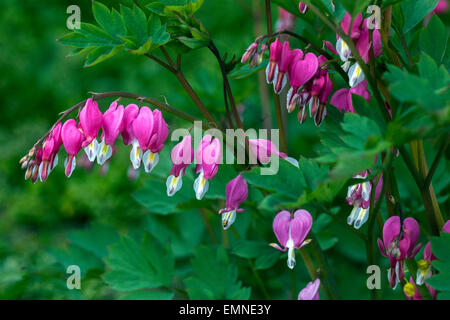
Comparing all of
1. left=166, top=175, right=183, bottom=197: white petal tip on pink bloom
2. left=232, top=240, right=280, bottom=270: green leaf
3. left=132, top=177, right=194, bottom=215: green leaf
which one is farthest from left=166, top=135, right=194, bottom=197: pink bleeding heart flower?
left=132, top=177, right=194, bottom=215: green leaf

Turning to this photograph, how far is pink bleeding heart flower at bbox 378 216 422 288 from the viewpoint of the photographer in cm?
84

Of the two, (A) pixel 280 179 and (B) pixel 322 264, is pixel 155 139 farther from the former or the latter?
(B) pixel 322 264

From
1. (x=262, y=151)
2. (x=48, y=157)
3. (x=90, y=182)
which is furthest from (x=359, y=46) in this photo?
(x=90, y=182)

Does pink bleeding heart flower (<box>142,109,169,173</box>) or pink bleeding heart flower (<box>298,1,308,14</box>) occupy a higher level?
pink bleeding heart flower (<box>298,1,308,14</box>)

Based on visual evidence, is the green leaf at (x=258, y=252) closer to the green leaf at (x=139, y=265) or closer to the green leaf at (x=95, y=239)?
the green leaf at (x=139, y=265)

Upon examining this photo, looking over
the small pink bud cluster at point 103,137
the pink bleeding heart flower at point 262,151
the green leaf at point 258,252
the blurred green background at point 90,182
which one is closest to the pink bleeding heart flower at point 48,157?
the small pink bud cluster at point 103,137

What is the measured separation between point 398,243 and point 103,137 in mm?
546

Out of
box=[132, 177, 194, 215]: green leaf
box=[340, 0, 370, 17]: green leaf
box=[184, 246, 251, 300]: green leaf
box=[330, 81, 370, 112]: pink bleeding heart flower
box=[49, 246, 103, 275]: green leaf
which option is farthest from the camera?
box=[49, 246, 103, 275]: green leaf

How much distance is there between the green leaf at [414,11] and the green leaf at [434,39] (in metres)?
0.02

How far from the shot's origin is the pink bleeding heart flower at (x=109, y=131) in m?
0.88

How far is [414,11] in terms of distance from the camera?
0.93 m

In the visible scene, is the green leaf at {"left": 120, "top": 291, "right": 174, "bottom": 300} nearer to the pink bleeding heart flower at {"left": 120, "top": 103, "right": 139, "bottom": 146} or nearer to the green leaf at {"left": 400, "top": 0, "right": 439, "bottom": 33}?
the pink bleeding heart flower at {"left": 120, "top": 103, "right": 139, "bottom": 146}

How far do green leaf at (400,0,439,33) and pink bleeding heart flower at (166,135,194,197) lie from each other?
0.47 meters

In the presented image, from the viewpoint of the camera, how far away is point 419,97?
2.19 ft
